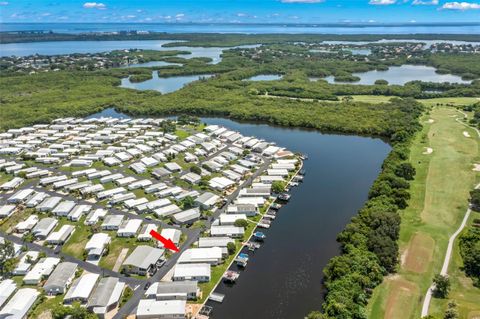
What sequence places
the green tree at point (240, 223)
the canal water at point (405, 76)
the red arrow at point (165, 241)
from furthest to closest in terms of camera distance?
the canal water at point (405, 76)
the green tree at point (240, 223)
the red arrow at point (165, 241)

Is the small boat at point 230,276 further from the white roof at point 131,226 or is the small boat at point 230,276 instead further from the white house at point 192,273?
the white roof at point 131,226

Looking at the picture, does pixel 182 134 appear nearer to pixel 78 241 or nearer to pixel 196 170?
pixel 196 170

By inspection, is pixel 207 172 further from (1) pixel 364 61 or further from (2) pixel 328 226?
(1) pixel 364 61

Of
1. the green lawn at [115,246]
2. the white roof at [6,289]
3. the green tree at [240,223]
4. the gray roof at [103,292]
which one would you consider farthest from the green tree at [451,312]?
the white roof at [6,289]

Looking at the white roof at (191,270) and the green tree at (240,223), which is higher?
the green tree at (240,223)

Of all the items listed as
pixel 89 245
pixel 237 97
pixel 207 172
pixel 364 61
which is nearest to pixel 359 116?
pixel 237 97

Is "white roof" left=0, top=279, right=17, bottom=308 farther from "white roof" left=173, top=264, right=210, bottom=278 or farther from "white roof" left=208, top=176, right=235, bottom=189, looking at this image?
"white roof" left=208, top=176, right=235, bottom=189

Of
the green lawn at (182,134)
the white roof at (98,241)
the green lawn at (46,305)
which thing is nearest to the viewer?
the green lawn at (46,305)

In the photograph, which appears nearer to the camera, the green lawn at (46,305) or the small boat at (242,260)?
the green lawn at (46,305)
